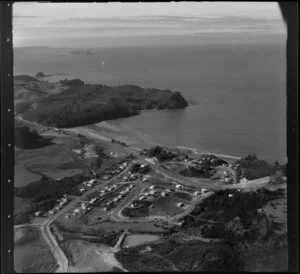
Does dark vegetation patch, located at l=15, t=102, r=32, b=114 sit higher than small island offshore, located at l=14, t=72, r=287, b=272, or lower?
higher

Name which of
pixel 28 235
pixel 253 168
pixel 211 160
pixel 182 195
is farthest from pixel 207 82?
pixel 28 235

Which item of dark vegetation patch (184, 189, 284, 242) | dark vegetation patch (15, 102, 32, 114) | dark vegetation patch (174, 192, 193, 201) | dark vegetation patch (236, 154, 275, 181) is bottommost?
dark vegetation patch (184, 189, 284, 242)

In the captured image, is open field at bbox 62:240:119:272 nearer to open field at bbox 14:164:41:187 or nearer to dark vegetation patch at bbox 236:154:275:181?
open field at bbox 14:164:41:187

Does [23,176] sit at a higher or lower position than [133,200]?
higher

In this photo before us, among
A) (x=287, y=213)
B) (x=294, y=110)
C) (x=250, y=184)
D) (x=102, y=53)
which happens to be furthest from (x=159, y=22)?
(x=287, y=213)

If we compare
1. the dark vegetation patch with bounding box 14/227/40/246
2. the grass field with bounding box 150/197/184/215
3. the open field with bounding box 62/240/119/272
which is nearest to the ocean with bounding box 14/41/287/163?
the grass field with bounding box 150/197/184/215

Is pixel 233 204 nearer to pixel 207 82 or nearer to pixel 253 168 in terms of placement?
pixel 253 168

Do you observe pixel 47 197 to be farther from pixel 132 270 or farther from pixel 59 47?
Answer: pixel 59 47
